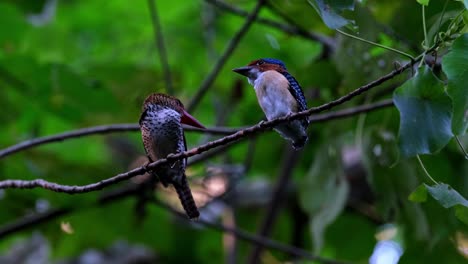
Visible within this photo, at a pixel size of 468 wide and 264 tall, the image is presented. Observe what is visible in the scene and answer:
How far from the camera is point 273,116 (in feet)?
8.46

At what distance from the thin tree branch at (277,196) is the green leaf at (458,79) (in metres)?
3.07

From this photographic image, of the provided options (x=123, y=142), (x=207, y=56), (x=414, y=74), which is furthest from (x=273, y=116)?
(x=123, y=142)

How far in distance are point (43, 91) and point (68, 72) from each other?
25cm

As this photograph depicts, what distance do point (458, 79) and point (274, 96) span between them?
0.57m

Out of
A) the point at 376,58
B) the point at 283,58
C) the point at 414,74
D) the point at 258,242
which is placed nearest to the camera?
the point at 414,74

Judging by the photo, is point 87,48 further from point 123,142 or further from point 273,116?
point 273,116

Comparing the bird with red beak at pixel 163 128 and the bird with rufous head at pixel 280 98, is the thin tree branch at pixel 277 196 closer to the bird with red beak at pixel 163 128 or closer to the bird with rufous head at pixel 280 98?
the bird with red beak at pixel 163 128

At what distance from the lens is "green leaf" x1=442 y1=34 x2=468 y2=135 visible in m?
2.38

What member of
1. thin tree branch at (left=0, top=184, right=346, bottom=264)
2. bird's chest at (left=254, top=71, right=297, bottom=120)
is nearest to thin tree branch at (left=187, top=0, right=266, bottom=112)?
thin tree branch at (left=0, top=184, right=346, bottom=264)

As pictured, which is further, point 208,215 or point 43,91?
point 208,215

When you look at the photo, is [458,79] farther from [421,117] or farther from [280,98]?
[280,98]

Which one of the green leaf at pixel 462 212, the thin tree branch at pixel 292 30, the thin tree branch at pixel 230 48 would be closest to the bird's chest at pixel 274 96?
the green leaf at pixel 462 212

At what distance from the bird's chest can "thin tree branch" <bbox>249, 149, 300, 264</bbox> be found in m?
2.79

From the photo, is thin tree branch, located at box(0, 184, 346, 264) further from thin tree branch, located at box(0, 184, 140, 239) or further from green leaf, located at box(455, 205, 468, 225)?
green leaf, located at box(455, 205, 468, 225)
